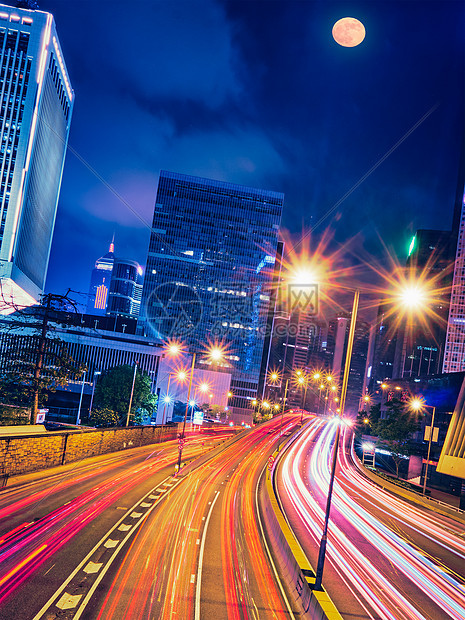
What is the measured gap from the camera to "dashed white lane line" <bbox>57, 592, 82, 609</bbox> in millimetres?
10867

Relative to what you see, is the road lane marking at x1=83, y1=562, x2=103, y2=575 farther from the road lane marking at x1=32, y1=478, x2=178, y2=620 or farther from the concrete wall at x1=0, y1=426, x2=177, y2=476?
the concrete wall at x1=0, y1=426, x2=177, y2=476

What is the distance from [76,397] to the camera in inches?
3216

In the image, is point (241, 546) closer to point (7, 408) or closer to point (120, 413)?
point (7, 408)

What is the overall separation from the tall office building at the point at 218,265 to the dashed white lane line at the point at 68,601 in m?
122

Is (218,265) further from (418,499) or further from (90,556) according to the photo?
(90,556)

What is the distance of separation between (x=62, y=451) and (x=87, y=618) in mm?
20328

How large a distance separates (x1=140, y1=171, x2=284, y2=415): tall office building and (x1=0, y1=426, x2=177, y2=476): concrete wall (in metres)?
92.6

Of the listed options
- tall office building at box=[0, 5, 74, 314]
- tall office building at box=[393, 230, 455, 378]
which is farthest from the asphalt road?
tall office building at box=[393, 230, 455, 378]

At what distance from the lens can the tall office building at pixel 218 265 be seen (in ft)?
442

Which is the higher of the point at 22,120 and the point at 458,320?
the point at 22,120

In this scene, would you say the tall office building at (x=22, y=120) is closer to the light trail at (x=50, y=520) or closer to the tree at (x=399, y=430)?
the light trail at (x=50, y=520)

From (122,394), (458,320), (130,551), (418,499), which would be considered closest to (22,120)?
(122,394)

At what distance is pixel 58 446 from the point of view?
28.0 metres

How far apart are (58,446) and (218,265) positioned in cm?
11373
